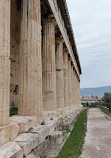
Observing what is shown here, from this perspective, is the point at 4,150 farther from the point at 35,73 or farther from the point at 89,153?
the point at 89,153

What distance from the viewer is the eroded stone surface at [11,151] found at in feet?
17.1

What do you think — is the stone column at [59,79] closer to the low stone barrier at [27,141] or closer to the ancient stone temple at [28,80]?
the ancient stone temple at [28,80]

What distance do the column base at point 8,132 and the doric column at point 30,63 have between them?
7.58ft

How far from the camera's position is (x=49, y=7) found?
13.6m

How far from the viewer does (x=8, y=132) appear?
252 inches

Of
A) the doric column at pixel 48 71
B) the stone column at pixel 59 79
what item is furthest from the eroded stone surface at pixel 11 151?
the stone column at pixel 59 79

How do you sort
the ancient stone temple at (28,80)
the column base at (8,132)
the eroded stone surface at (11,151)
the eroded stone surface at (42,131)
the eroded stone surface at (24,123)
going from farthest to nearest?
the eroded stone surface at (42,131) → the eroded stone surface at (24,123) → the ancient stone temple at (28,80) → the column base at (8,132) → the eroded stone surface at (11,151)

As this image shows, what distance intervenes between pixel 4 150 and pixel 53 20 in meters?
11.9

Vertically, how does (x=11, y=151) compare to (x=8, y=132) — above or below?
below

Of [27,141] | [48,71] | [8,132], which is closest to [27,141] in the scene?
[27,141]

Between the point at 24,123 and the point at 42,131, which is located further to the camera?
the point at 42,131

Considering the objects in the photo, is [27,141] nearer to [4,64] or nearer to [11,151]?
[11,151]

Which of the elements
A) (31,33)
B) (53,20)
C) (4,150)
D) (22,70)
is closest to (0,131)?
(4,150)

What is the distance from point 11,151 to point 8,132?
0.99m
